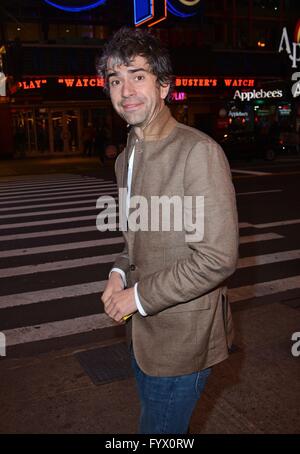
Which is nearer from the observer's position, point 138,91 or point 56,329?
point 138,91

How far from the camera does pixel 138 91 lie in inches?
75.8

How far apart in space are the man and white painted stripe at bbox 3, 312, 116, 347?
117 inches

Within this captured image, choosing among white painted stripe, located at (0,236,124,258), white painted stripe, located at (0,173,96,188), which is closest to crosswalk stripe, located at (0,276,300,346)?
white painted stripe, located at (0,236,124,258)

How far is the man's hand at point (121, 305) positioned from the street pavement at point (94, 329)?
1516mm

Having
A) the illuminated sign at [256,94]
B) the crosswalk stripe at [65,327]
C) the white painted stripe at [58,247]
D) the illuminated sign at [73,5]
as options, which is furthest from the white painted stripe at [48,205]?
the illuminated sign at [256,94]

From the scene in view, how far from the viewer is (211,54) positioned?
30875 mm

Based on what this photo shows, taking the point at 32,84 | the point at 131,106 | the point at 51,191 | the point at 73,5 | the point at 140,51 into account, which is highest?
the point at 73,5

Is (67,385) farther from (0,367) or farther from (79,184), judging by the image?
(79,184)

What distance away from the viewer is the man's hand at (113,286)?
1993mm

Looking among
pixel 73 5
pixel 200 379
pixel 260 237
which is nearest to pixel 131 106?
pixel 200 379

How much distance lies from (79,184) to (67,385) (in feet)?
42.8

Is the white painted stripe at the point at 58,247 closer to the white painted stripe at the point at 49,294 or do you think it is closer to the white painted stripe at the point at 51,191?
the white painted stripe at the point at 49,294

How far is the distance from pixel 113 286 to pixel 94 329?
9.88ft

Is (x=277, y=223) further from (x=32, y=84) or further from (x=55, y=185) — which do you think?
(x=32, y=84)
